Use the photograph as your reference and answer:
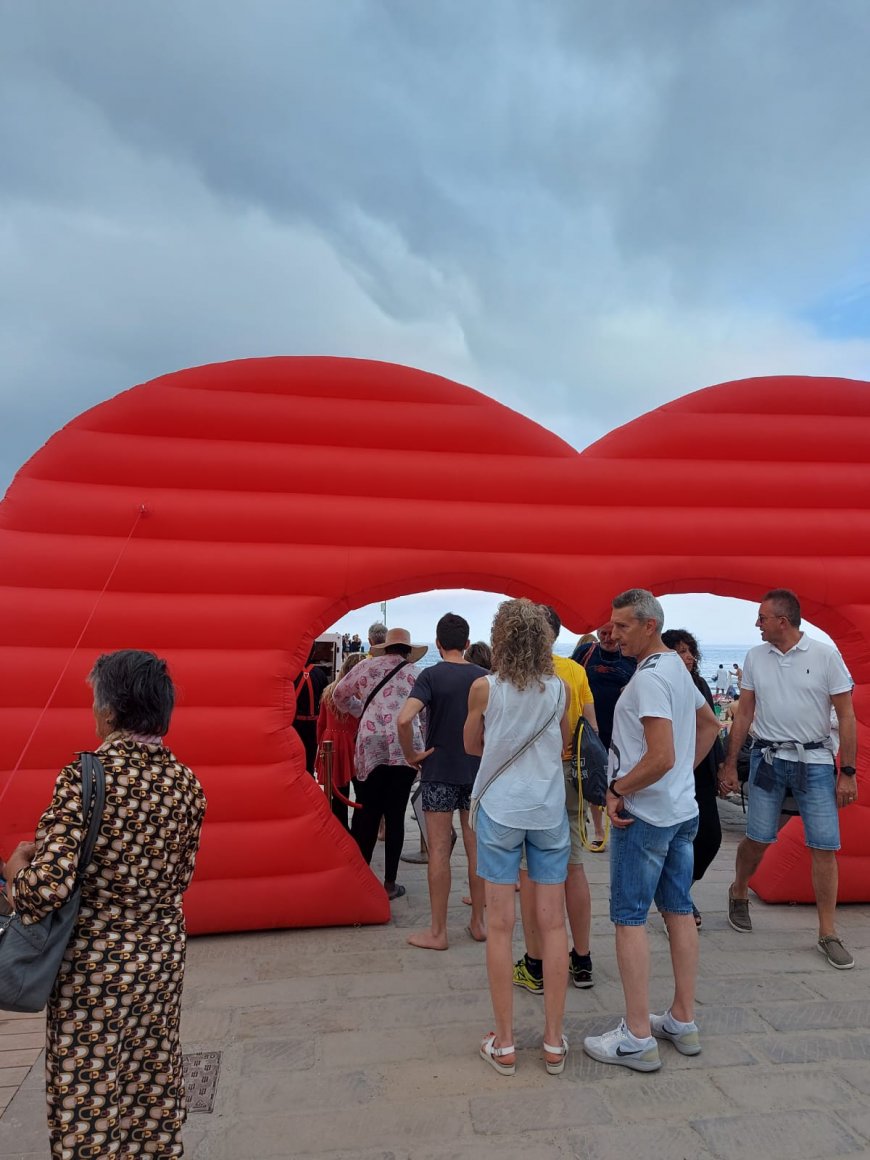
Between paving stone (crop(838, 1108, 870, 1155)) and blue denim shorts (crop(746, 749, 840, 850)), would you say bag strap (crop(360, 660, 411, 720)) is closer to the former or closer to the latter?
blue denim shorts (crop(746, 749, 840, 850))

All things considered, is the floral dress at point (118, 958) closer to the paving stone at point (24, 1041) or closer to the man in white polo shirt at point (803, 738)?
the paving stone at point (24, 1041)

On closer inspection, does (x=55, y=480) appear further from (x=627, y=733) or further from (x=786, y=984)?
(x=786, y=984)

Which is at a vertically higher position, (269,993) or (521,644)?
(521,644)

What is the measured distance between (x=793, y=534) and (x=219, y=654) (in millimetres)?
2757

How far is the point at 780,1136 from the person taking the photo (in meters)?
2.04

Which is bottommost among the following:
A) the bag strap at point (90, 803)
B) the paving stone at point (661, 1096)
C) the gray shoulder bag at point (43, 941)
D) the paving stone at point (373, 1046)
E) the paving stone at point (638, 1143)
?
the paving stone at point (373, 1046)

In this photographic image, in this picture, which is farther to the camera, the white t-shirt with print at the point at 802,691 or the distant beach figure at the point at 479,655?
the distant beach figure at the point at 479,655

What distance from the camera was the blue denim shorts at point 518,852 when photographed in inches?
93.9

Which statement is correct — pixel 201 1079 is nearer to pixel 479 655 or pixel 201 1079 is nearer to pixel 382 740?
pixel 382 740

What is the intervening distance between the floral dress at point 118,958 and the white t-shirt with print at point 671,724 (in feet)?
4.33

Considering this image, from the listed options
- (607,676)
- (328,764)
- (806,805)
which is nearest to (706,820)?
(806,805)

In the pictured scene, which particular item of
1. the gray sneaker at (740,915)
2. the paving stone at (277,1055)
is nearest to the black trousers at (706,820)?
the gray sneaker at (740,915)

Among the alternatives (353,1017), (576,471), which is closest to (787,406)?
(576,471)

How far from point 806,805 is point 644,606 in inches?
59.0
